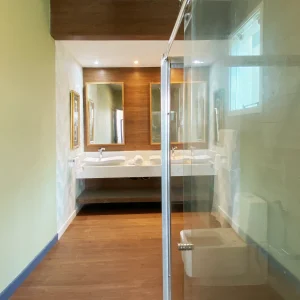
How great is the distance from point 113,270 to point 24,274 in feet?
2.38

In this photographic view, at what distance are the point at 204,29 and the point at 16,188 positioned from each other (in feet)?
6.68

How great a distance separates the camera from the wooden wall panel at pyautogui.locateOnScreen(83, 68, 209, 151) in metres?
4.94

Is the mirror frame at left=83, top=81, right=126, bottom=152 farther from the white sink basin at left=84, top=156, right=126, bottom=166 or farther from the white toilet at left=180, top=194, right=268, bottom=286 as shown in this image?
→ the white toilet at left=180, top=194, right=268, bottom=286

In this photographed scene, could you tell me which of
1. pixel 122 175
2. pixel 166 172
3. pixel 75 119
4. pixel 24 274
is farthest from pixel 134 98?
pixel 24 274

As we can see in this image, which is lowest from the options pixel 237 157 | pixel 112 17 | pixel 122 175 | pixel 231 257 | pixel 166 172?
pixel 231 257

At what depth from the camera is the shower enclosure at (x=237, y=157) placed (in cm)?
194

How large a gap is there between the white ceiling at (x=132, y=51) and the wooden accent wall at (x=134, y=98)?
14 cm

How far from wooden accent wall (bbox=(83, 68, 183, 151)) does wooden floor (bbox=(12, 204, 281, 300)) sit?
154 centimetres

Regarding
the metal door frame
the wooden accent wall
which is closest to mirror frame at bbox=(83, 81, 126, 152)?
the wooden accent wall

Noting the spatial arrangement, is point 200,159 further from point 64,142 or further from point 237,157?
point 64,142

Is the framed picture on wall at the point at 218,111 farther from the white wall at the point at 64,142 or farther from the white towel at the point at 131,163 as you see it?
the white towel at the point at 131,163

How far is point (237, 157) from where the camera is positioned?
2.58 metres

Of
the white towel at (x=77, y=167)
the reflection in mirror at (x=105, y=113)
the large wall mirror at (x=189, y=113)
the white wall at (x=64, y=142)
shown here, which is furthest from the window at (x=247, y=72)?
the reflection in mirror at (x=105, y=113)

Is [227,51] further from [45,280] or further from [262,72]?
[45,280]
